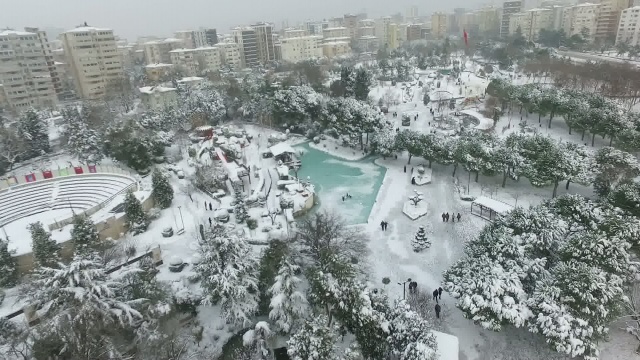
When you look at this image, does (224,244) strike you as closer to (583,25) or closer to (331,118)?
(331,118)

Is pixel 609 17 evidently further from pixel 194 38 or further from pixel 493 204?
pixel 194 38

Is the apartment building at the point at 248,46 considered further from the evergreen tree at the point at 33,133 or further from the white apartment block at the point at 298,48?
the evergreen tree at the point at 33,133

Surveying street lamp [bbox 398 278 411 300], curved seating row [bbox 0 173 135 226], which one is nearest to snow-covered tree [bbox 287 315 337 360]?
street lamp [bbox 398 278 411 300]

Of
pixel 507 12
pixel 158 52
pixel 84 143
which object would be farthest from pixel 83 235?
pixel 507 12

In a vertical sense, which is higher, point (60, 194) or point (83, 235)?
point (83, 235)

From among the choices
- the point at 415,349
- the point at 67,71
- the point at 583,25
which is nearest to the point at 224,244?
the point at 415,349

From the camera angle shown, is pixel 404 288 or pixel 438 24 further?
pixel 438 24

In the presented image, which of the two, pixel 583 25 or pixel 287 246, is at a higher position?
pixel 583 25
